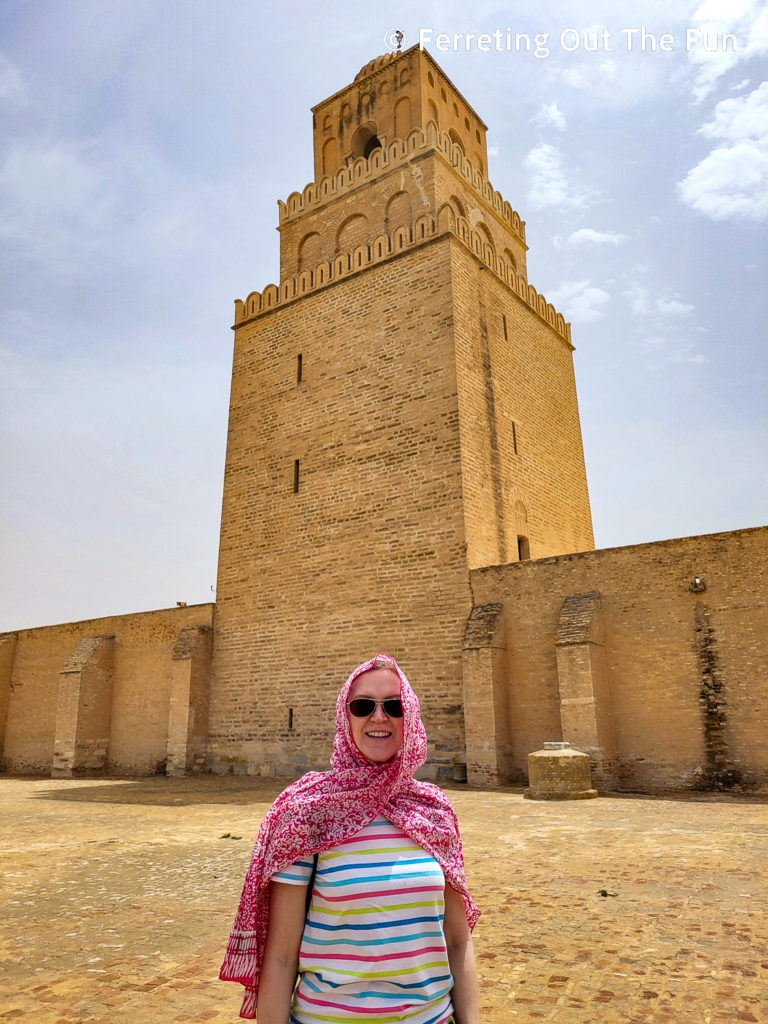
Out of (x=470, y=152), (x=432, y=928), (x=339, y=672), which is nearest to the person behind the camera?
(x=432, y=928)

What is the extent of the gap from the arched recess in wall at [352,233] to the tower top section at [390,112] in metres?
2.04

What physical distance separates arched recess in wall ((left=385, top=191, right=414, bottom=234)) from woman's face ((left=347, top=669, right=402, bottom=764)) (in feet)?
58.6

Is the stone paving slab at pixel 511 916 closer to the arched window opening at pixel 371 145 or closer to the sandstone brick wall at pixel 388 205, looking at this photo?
the sandstone brick wall at pixel 388 205

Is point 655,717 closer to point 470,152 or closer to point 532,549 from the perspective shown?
point 532,549

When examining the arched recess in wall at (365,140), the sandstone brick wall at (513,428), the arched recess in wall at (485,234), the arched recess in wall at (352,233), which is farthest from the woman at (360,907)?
the arched recess in wall at (365,140)

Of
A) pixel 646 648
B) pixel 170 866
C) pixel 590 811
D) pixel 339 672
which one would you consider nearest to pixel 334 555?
pixel 339 672

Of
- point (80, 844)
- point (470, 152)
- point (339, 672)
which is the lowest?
point (80, 844)

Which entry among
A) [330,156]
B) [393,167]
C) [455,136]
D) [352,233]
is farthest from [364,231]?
[455,136]

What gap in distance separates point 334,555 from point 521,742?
19.5 feet

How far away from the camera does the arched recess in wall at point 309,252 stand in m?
20.2

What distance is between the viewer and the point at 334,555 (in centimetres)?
1623

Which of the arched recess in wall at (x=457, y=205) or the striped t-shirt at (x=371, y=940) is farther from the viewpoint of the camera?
the arched recess in wall at (x=457, y=205)

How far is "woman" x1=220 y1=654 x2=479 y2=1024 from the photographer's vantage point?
1752 millimetres

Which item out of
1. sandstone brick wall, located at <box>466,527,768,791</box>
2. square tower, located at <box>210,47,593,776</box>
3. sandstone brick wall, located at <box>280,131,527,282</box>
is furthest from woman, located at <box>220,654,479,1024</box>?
sandstone brick wall, located at <box>280,131,527,282</box>
